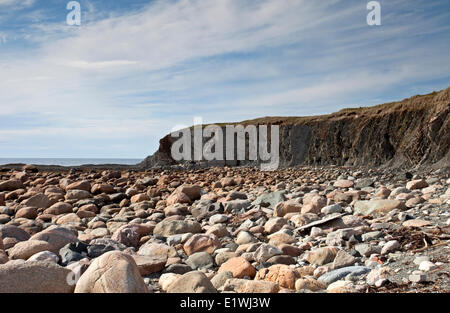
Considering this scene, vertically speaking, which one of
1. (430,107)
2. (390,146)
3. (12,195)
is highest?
(430,107)

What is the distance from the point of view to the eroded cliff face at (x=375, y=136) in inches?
668

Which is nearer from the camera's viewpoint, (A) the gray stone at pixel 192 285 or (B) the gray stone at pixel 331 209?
(A) the gray stone at pixel 192 285

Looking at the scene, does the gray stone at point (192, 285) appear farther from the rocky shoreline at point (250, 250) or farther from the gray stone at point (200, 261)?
the gray stone at point (200, 261)

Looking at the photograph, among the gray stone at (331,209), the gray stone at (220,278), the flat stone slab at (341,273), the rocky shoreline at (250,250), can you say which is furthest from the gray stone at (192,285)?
the gray stone at (331,209)

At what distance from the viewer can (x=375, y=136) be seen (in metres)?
21.5

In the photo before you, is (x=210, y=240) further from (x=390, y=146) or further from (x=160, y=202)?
(x=390, y=146)

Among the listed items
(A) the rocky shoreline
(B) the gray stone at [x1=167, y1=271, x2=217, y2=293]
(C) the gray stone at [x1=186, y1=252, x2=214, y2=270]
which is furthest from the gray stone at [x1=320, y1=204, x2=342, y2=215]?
(B) the gray stone at [x1=167, y1=271, x2=217, y2=293]

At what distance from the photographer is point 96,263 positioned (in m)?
3.62

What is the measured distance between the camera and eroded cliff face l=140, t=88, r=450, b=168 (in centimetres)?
1697

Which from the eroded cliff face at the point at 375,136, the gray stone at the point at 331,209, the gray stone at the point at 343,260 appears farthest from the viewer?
the eroded cliff face at the point at 375,136

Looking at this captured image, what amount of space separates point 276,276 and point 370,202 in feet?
12.6

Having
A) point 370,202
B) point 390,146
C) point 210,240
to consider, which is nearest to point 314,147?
point 390,146

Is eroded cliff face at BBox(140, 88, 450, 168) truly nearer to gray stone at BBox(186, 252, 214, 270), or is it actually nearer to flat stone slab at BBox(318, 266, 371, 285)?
flat stone slab at BBox(318, 266, 371, 285)

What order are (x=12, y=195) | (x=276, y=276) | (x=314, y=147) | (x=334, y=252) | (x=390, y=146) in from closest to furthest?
(x=276, y=276)
(x=334, y=252)
(x=12, y=195)
(x=390, y=146)
(x=314, y=147)
